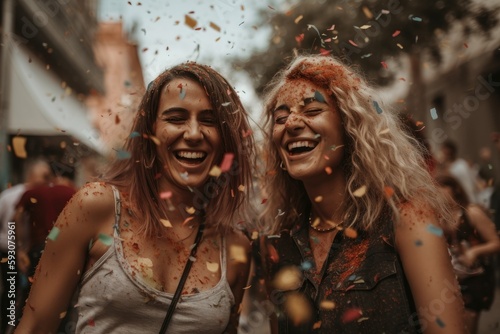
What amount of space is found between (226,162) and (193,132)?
0.77ft

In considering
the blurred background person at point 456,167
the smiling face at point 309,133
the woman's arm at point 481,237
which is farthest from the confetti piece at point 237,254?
the blurred background person at point 456,167

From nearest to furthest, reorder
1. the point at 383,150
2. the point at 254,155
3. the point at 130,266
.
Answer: the point at 130,266, the point at 383,150, the point at 254,155

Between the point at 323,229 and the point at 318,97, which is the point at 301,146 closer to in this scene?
the point at 318,97

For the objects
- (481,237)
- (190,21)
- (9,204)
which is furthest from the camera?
(9,204)

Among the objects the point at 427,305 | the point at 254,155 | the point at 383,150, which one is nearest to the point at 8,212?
the point at 254,155

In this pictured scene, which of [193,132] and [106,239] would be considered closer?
[106,239]

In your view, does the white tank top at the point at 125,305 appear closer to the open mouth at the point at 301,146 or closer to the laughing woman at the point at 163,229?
the laughing woman at the point at 163,229

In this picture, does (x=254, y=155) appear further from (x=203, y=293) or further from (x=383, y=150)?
(x=203, y=293)

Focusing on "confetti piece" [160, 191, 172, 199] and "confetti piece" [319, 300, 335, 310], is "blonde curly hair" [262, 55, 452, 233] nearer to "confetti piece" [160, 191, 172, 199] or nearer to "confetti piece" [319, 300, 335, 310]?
"confetti piece" [319, 300, 335, 310]

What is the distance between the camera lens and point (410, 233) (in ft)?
7.14

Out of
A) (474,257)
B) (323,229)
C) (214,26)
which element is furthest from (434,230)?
(474,257)

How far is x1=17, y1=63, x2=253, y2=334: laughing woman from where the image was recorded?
7.31ft

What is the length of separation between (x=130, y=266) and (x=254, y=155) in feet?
3.26

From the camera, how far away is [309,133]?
2.53 meters
